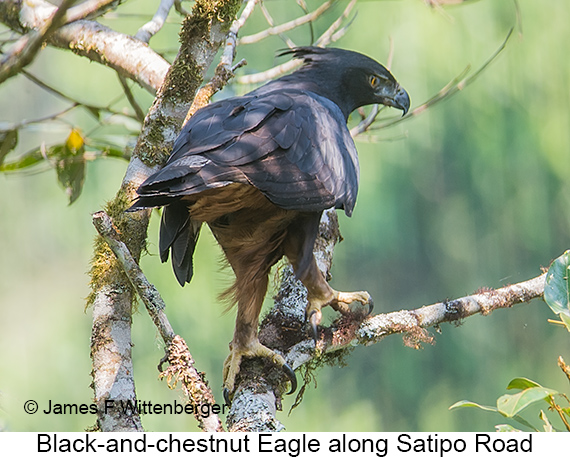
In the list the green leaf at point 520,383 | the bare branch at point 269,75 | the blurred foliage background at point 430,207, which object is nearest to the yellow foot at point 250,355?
the green leaf at point 520,383

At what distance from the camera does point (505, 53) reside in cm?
477

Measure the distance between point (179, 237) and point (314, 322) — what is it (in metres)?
0.47

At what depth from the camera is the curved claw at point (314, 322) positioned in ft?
5.71

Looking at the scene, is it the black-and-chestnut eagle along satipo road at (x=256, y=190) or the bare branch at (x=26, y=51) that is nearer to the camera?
the bare branch at (x=26, y=51)

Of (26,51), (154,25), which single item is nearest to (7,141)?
(154,25)

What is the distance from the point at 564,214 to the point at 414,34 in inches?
72.7

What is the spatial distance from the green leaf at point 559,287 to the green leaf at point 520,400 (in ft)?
0.76

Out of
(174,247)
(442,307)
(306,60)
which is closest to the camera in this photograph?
(174,247)

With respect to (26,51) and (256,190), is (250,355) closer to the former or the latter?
(256,190)

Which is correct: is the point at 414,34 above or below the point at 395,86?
above

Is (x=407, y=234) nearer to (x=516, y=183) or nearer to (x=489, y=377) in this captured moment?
(x=516, y=183)

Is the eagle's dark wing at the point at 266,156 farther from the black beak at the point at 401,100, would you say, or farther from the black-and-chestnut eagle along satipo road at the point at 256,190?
the black beak at the point at 401,100

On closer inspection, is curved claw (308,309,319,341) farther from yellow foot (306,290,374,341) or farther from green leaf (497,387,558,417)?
green leaf (497,387,558,417)

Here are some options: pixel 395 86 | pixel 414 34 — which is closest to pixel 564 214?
pixel 414 34
